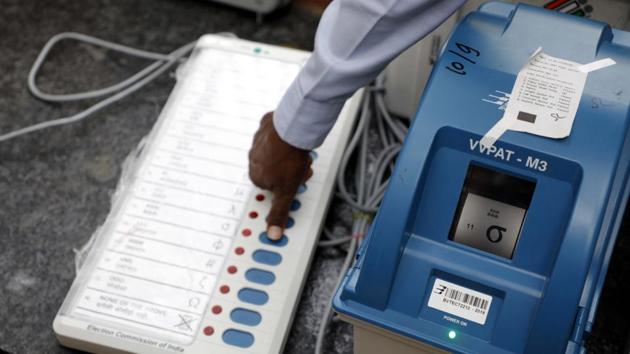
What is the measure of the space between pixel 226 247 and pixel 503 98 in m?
0.35

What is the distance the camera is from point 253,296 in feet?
2.51

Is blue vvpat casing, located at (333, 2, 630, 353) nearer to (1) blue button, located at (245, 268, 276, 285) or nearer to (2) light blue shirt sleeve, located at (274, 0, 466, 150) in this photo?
(2) light blue shirt sleeve, located at (274, 0, 466, 150)

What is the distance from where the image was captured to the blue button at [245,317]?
0.75m

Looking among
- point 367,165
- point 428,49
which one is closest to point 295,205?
point 367,165

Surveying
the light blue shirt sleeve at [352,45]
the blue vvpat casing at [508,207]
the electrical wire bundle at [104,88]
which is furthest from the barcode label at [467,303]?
the electrical wire bundle at [104,88]

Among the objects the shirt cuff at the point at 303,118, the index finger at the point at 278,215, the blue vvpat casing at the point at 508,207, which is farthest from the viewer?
the index finger at the point at 278,215

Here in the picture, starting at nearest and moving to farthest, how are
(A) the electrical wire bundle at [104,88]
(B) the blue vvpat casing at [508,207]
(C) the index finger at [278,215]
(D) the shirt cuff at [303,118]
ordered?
(B) the blue vvpat casing at [508,207]
(D) the shirt cuff at [303,118]
(C) the index finger at [278,215]
(A) the electrical wire bundle at [104,88]

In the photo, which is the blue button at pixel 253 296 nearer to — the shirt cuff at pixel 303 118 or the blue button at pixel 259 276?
the blue button at pixel 259 276

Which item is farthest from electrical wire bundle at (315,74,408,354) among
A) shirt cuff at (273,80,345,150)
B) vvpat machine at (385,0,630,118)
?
shirt cuff at (273,80,345,150)

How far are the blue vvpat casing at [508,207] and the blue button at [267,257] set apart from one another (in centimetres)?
19

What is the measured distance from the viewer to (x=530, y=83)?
0.60 meters

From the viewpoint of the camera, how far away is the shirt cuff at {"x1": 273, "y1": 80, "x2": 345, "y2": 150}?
67cm

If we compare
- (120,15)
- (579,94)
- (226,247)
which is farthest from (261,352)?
(120,15)

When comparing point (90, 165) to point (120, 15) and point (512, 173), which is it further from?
point (512, 173)
